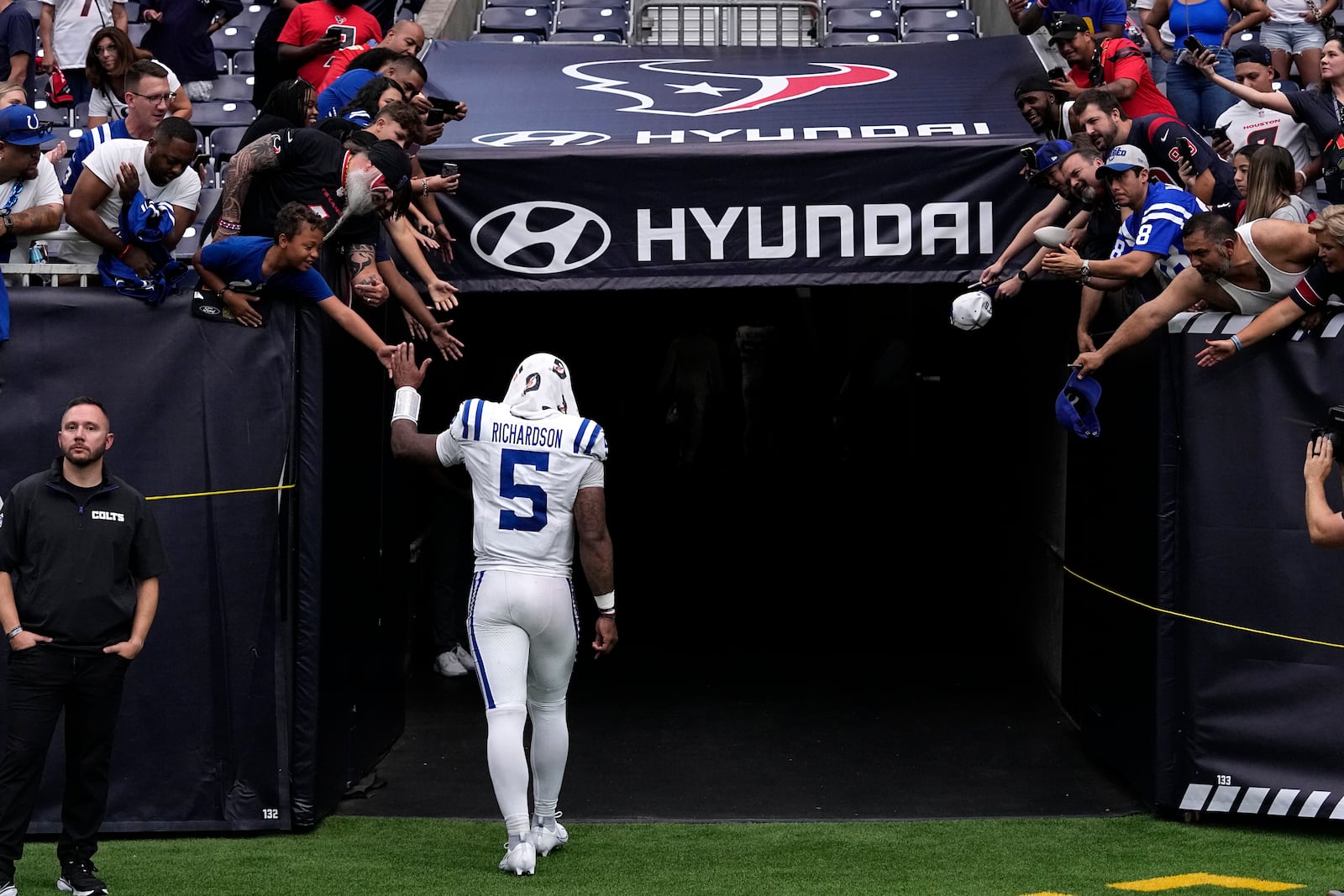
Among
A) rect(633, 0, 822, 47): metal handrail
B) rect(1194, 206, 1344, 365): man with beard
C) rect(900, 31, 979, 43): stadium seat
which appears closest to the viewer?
rect(1194, 206, 1344, 365): man with beard

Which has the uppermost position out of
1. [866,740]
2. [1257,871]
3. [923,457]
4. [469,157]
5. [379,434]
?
[469,157]

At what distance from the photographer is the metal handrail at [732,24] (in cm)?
1360

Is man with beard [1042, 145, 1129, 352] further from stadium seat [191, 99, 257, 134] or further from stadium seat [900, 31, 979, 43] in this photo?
stadium seat [191, 99, 257, 134]

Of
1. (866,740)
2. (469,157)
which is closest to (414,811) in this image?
(866,740)

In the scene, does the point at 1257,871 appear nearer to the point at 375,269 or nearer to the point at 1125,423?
the point at 1125,423

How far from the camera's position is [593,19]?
12.8m

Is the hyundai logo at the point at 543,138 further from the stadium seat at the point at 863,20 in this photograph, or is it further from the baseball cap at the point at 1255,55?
the stadium seat at the point at 863,20

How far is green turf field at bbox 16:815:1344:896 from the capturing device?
6.05m

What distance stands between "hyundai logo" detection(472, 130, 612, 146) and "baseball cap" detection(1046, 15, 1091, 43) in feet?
8.16

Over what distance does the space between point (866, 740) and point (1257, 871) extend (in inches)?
100

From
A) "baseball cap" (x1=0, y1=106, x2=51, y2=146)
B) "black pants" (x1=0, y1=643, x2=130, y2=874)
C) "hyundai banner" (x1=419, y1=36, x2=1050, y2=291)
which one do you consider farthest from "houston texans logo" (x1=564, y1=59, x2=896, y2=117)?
"black pants" (x1=0, y1=643, x2=130, y2=874)

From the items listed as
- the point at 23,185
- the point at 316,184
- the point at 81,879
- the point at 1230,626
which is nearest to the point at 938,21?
the point at 1230,626

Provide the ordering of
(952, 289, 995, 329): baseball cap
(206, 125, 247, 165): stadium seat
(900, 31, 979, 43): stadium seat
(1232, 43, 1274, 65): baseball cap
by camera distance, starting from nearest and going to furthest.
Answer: (952, 289, 995, 329): baseball cap
(1232, 43, 1274, 65): baseball cap
(206, 125, 247, 165): stadium seat
(900, 31, 979, 43): stadium seat

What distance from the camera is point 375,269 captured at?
7152 mm
